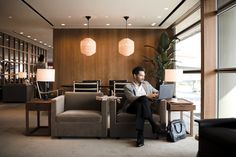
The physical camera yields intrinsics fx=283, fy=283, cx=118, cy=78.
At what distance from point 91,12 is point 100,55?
2.72 meters

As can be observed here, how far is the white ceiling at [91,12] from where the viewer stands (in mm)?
6465

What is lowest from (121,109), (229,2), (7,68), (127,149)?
(127,149)

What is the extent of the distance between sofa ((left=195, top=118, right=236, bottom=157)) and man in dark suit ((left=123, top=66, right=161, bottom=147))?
1263 mm

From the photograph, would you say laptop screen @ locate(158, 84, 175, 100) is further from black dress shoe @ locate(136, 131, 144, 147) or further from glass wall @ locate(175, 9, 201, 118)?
glass wall @ locate(175, 9, 201, 118)

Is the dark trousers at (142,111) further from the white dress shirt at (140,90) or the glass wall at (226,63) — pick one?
the glass wall at (226,63)

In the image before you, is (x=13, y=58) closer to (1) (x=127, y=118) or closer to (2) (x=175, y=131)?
(1) (x=127, y=118)

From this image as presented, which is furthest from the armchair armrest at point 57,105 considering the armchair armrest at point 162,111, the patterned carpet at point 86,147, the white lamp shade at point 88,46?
the white lamp shade at point 88,46

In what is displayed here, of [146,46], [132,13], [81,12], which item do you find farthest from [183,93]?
[81,12]

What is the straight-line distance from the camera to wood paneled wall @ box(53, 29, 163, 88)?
391 inches

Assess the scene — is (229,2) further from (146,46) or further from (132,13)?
(146,46)

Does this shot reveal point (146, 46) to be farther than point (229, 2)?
Yes

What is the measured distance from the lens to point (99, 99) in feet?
16.9

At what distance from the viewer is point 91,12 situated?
7.40m

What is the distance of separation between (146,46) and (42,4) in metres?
4.32
